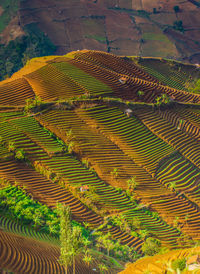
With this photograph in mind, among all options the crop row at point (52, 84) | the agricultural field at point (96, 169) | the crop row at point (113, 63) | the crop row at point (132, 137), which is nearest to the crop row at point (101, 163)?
the agricultural field at point (96, 169)

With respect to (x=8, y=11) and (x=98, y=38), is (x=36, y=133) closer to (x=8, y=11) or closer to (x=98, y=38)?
(x=98, y=38)

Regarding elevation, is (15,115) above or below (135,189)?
above

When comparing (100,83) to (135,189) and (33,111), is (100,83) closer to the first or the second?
(33,111)

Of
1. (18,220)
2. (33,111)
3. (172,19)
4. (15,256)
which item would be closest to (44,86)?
(33,111)

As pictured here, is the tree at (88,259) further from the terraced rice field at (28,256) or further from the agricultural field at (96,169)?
the terraced rice field at (28,256)

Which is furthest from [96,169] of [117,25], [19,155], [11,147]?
[117,25]

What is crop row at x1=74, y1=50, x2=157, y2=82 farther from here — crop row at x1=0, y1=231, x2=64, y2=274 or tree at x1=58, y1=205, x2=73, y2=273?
tree at x1=58, y1=205, x2=73, y2=273
